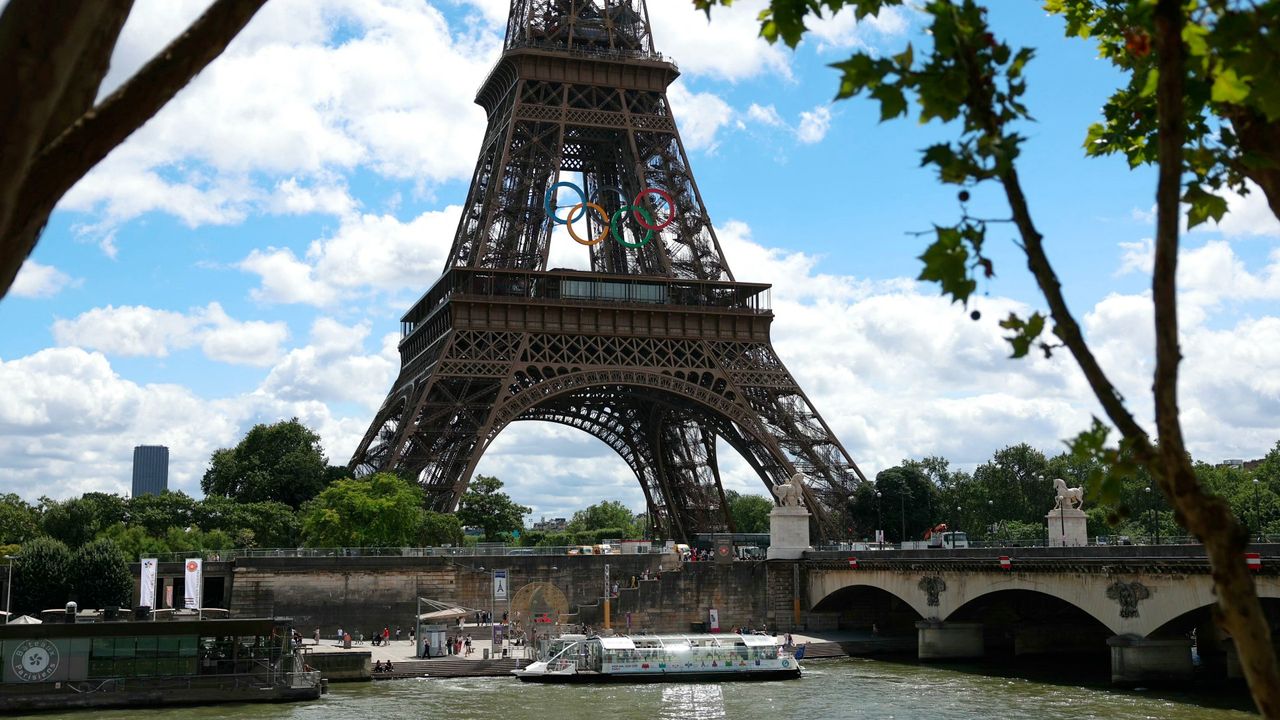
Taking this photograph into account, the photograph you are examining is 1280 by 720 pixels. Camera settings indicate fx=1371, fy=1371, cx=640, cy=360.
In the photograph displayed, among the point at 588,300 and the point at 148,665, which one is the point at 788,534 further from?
the point at 148,665

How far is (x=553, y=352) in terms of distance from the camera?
3127 inches

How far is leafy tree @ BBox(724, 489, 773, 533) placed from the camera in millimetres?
180875

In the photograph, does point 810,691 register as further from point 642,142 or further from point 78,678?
point 642,142

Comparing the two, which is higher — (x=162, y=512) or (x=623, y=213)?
(x=623, y=213)

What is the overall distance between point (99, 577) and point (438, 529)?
17809mm

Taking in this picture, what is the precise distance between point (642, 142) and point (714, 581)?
29.6m

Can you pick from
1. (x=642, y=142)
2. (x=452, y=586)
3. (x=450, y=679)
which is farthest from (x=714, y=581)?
(x=642, y=142)

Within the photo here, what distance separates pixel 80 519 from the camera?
88.8m

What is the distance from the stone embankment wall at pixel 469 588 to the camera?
67.1 metres

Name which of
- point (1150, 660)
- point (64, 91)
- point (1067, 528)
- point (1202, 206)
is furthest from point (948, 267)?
point (1067, 528)

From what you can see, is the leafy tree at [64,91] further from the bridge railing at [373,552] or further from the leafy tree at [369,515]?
the leafy tree at [369,515]

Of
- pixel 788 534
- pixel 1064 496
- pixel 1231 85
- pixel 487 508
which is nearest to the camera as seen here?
pixel 1231 85

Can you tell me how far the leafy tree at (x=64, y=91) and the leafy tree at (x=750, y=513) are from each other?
569ft

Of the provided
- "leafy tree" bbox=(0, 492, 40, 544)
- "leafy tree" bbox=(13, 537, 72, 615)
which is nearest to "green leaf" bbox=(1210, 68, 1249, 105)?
"leafy tree" bbox=(13, 537, 72, 615)
